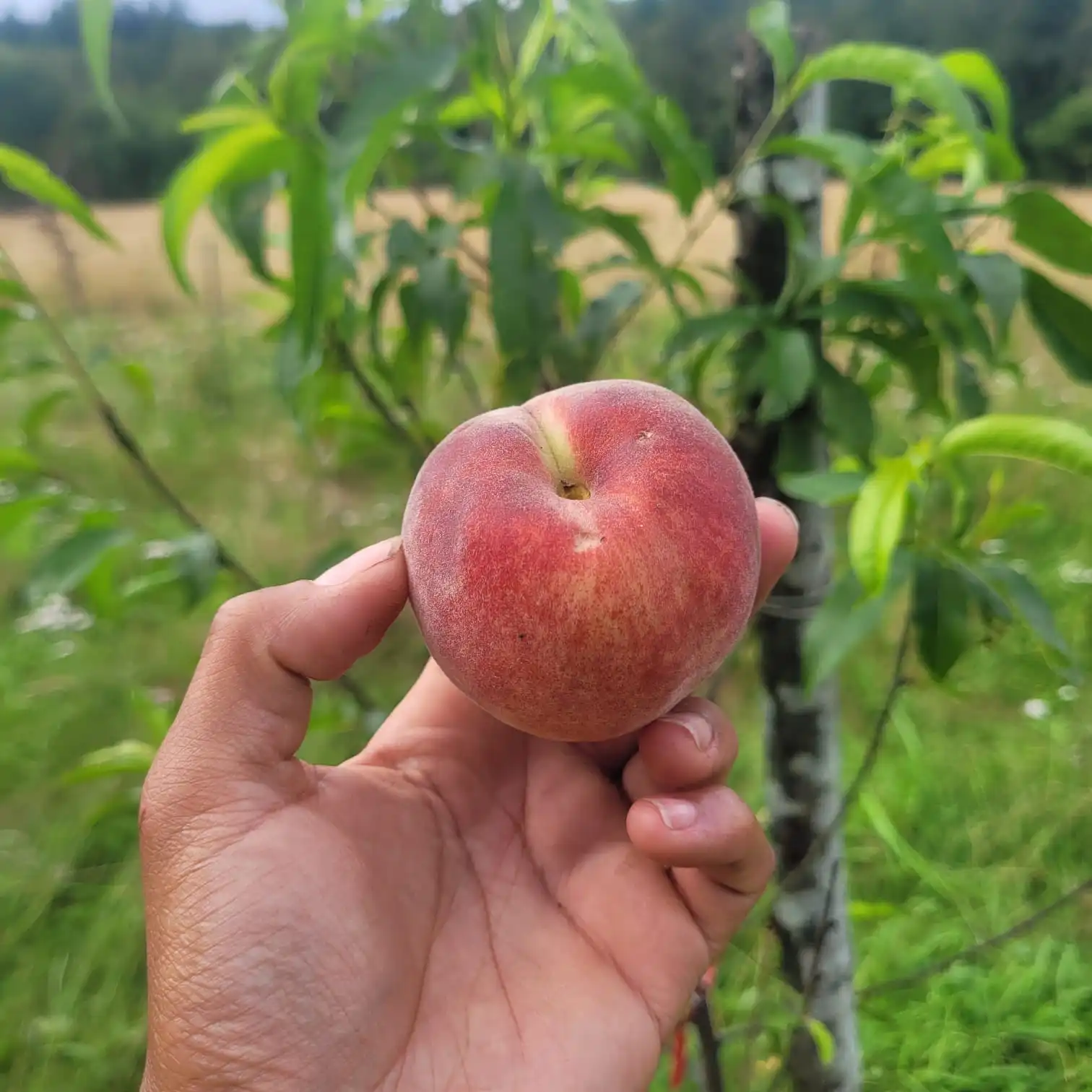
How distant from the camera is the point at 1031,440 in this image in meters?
0.80

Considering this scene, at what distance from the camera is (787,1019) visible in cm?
132

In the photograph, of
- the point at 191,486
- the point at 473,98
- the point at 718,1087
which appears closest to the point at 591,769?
the point at 718,1087

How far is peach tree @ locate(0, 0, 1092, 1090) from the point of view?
0.91 m

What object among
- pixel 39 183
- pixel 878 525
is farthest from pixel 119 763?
pixel 878 525

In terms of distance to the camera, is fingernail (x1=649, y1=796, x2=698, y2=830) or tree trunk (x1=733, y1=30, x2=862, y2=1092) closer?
fingernail (x1=649, y1=796, x2=698, y2=830)

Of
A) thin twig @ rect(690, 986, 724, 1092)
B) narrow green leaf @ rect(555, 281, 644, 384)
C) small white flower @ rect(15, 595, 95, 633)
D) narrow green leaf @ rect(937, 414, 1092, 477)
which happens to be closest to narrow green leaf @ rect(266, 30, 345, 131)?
narrow green leaf @ rect(555, 281, 644, 384)

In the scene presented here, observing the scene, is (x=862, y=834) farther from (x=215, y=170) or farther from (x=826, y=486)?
(x=215, y=170)

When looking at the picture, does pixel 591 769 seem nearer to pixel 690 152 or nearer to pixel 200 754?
pixel 200 754

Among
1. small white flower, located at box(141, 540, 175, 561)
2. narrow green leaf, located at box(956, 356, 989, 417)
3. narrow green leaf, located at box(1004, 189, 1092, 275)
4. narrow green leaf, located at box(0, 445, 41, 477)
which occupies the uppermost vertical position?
narrow green leaf, located at box(1004, 189, 1092, 275)

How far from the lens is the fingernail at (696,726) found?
952 millimetres

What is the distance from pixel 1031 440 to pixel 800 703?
1.90 feet

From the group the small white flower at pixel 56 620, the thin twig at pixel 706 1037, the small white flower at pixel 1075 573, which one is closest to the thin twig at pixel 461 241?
the thin twig at pixel 706 1037

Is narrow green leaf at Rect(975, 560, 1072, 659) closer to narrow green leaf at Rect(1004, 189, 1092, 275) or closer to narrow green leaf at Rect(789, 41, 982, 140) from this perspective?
narrow green leaf at Rect(1004, 189, 1092, 275)

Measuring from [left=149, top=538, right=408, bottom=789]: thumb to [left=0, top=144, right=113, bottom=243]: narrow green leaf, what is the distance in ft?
1.69
